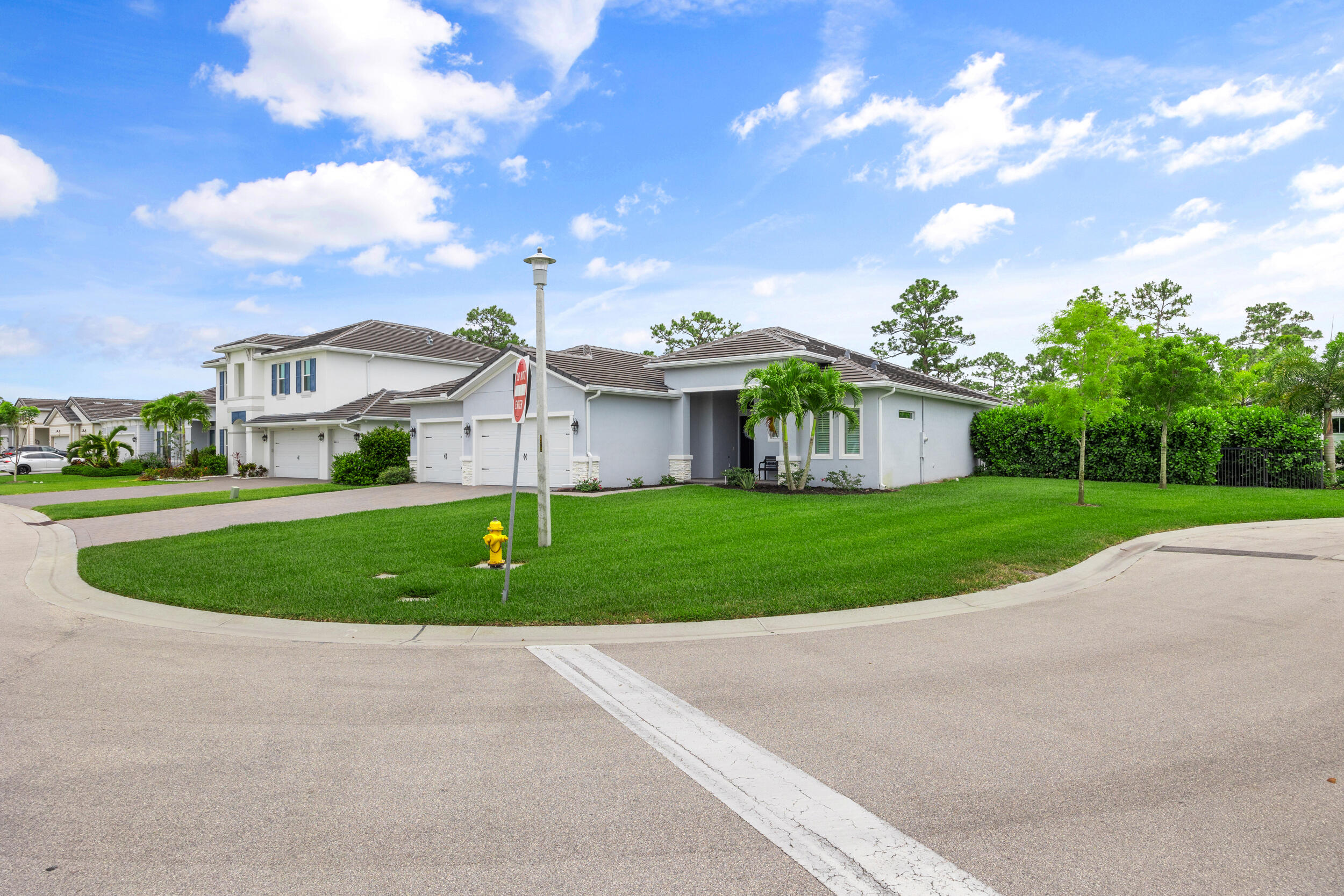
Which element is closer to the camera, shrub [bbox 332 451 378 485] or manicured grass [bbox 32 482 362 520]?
manicured grass [bbox 32 482 362 520]

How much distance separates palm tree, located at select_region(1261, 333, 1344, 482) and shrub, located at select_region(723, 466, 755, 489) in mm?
17057

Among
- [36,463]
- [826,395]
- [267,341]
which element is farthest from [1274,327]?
[36,463]

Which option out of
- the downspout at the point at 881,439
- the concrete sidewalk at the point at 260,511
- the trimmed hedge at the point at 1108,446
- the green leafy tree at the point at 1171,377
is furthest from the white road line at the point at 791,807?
the trimmed hedge at the point at 1108,446

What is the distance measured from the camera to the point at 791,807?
327cm

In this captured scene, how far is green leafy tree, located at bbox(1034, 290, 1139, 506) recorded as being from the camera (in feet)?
52.6

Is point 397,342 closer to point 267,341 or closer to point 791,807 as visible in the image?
point 267,341

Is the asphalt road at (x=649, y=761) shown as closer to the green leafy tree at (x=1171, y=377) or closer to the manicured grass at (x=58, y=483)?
the green leafy tree at (x=1171, y=377)

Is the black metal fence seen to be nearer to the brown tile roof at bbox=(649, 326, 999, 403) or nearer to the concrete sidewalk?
the brown tile roof at bbox=(649, 326, 999, 403)

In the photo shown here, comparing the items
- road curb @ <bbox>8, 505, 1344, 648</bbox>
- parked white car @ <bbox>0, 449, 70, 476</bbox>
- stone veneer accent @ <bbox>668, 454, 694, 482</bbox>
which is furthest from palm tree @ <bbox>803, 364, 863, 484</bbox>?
parked white car @ <bbox>0, 449, 70, 476</bbox>

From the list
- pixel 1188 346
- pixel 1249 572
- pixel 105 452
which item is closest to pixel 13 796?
pixel 1249 572

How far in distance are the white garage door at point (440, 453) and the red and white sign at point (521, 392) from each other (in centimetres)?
1704

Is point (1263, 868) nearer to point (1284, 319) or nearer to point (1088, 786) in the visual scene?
point (1088, 786)

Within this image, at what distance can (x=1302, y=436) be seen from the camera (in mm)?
18953

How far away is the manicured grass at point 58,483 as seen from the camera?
83.0 ft
